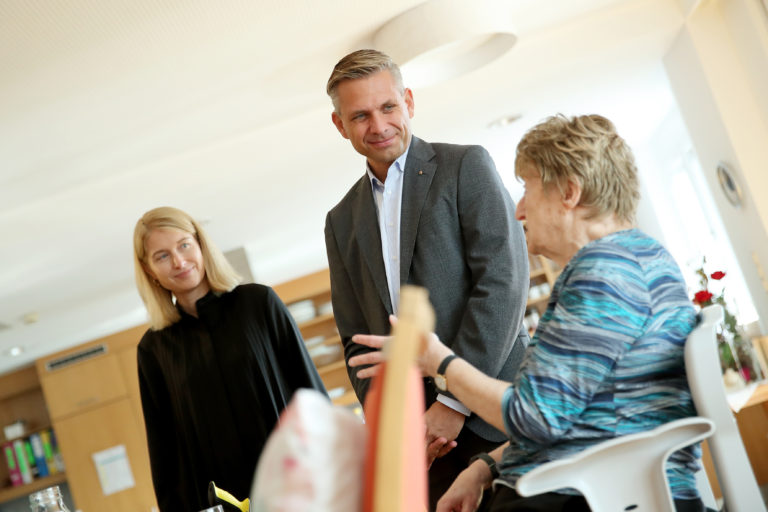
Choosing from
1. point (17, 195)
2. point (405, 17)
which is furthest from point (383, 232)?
point (17, 195)

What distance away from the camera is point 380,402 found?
64cm

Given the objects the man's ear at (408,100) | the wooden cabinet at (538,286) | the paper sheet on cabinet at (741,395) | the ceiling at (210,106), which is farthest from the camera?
the wooden cabinet at (538,286)

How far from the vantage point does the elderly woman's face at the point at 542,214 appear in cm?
Answer: 129

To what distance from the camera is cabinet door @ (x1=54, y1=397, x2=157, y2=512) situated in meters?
9.05

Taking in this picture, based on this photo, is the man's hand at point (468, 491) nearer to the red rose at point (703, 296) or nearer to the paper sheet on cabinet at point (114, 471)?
the red rose at point (703, 296)

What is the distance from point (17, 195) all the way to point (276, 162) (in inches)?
63.8

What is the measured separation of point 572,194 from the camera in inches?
50.0

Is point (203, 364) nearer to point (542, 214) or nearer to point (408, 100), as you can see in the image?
point (408, 100)

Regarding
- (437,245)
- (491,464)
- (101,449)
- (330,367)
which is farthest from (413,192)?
(101,449)

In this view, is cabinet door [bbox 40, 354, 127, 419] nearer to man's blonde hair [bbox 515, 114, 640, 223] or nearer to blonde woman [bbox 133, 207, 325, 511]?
blonde woman [bbox 133, 207, 325, 511]

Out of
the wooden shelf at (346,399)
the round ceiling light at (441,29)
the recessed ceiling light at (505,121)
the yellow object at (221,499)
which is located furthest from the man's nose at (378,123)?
the wooden shelf at (346,399)

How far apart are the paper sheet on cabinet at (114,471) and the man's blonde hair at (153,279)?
7.36 metres

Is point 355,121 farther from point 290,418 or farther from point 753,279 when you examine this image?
point 753,279

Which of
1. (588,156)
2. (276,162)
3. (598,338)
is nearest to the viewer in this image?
(598,338)
